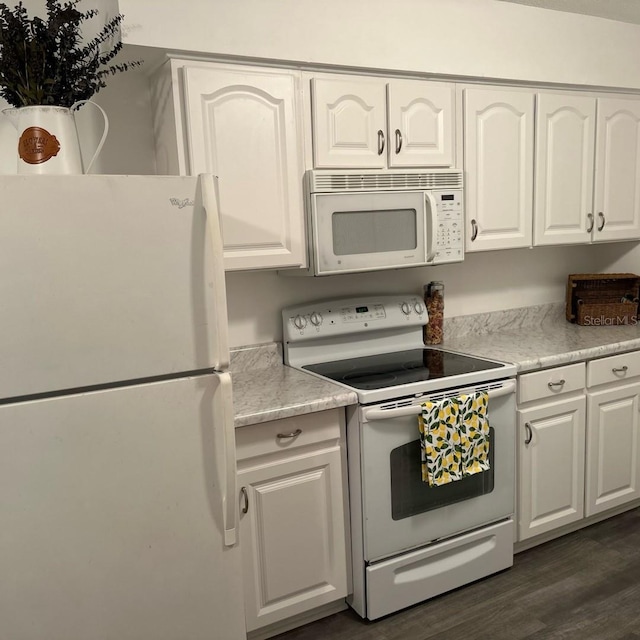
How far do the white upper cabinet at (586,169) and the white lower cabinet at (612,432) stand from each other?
68cm

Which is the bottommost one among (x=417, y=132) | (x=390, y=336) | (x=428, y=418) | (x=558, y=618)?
(x=558, y=618)

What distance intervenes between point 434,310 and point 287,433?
Result: 118cm

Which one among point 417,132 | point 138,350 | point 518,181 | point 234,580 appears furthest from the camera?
point 518,181

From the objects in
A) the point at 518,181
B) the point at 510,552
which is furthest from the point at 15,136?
the point at 510,552

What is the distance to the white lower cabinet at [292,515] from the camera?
209 cm

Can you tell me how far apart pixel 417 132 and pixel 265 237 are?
2.63 ft

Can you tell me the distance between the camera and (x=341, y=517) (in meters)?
2.26

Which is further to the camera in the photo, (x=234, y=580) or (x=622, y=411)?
(x=622, y=411)

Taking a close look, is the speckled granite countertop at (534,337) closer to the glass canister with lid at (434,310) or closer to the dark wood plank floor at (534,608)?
the glass canister with lid at (434,310)

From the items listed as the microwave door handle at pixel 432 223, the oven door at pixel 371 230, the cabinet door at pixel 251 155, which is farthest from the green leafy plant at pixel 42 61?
the microwave door handle at pixel 432 223

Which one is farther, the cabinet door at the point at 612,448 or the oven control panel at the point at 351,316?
the cabinet door at the point at 612,448

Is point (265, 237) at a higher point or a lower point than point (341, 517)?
higher

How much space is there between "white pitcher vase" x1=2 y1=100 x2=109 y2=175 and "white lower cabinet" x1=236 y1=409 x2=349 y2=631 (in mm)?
974

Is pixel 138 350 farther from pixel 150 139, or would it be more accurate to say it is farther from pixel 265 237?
pixel 150 139
